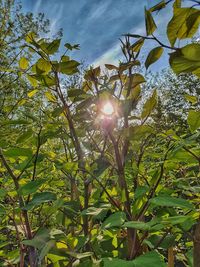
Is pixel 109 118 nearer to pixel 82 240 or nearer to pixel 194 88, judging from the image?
pixel 82 240

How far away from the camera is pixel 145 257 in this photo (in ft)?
1.88

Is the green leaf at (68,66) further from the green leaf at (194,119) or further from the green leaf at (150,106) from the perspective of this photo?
the green leaf at (194,119)

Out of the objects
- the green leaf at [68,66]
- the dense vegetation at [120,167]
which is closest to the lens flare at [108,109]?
the dense vegetation at [120,167]

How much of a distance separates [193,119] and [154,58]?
193 millimetres

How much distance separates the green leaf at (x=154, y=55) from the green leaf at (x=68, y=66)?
29 cm

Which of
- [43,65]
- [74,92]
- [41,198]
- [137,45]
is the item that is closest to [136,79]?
[137,45]

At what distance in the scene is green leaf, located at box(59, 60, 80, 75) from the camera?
3.45 feet

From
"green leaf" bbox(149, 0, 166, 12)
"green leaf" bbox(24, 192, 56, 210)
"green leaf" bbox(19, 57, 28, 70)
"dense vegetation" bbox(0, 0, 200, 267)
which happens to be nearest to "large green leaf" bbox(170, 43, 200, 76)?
"dense vegetation" bbox(0, 0, 200, 267)

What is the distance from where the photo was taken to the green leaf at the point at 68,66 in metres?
1.05

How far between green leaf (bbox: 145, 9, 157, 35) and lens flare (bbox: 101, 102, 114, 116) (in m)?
0.22

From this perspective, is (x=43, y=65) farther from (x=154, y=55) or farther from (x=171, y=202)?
(x=171, y=202)

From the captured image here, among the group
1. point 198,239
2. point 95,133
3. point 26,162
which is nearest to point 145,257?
point 198,239

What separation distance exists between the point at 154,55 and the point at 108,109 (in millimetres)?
182

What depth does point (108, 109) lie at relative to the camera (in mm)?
869
